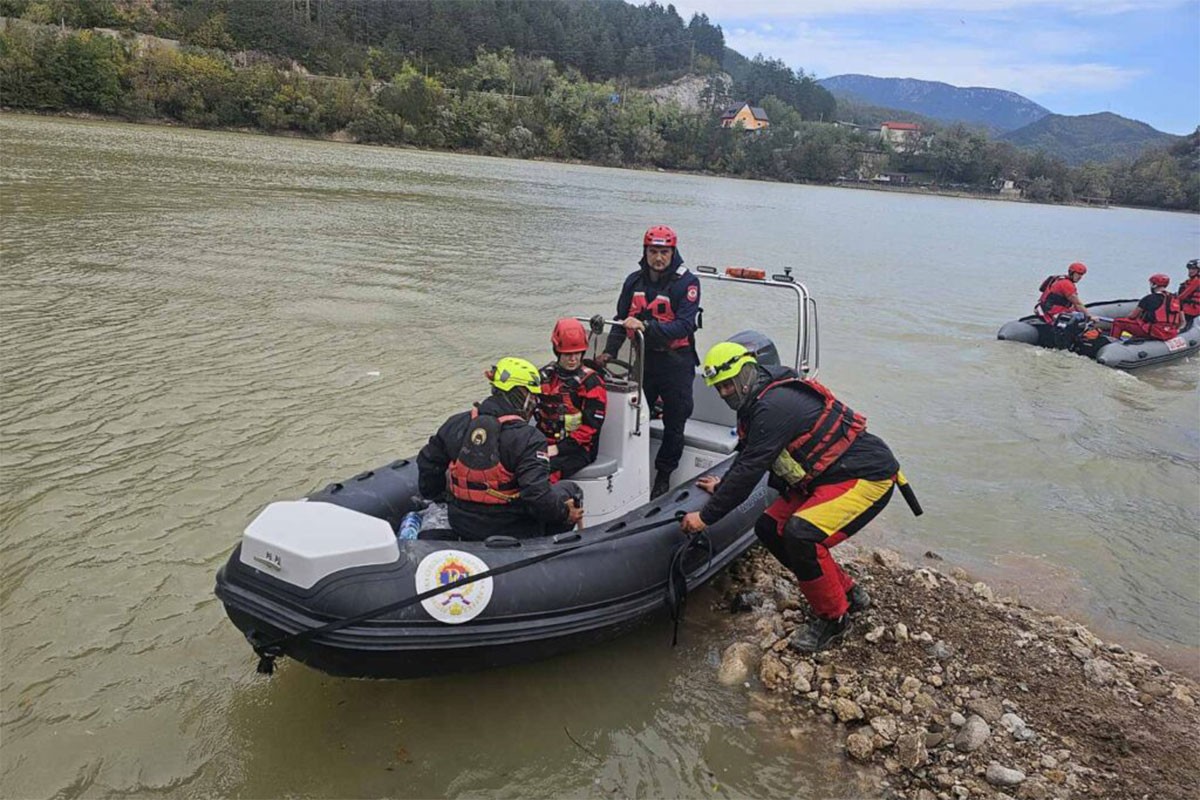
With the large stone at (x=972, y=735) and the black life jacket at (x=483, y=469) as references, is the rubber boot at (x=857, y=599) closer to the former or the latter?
the large stone at (x=972, y=735)

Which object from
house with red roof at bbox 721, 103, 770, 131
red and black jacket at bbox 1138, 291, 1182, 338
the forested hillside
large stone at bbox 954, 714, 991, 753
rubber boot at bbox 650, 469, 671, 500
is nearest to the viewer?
large stone at bbox 954, 714, 991, 753

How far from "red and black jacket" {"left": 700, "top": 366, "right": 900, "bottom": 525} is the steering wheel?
0.90 meters

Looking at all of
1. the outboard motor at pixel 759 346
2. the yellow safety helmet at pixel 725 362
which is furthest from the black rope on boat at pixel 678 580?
the outboard motor at pixel 759 346

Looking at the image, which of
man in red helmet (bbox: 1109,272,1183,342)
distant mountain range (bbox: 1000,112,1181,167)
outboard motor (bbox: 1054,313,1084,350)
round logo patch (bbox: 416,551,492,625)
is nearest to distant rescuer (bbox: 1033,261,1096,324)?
outboard motor (bbox: 1054,313,1084,350)

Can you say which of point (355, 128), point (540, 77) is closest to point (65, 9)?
point (355, 128)

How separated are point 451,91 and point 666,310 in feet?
248

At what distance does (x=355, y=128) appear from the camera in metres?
57.1

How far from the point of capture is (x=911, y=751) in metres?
3.03

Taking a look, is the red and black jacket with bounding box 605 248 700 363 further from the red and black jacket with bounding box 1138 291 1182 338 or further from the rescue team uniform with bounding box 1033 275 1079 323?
the red and black jacket with bounding box 1138 291 1182 338

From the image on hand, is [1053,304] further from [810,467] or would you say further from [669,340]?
[810,467]

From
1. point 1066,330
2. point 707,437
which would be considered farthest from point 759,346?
point 1066,330

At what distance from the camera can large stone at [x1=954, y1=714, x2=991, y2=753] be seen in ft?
9.91

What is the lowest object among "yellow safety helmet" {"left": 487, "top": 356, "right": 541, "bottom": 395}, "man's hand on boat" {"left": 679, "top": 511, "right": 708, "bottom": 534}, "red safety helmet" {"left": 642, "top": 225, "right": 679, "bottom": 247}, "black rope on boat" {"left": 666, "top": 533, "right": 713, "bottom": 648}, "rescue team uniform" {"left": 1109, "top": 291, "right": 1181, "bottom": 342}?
"black rope on boat" {"left": 666, "top": 533, "right": 713, "bottom": 648}

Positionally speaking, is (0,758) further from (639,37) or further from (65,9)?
(639,37)
